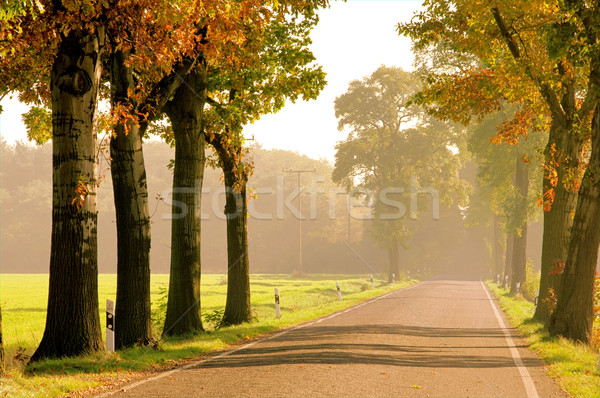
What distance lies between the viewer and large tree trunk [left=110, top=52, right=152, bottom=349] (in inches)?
434

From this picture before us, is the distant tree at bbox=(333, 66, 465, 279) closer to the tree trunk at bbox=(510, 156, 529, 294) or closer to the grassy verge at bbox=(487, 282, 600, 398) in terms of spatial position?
the tree trunk at bbox=(510, 156, 529, 294)

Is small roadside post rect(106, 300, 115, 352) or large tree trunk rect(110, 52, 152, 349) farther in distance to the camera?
large tree trunk rect(110, 52, 152, 349)

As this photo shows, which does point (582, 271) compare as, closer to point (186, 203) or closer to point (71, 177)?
point (186, 203)

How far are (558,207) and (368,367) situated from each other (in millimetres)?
9283

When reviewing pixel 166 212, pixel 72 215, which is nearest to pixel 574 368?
pixel 72 215

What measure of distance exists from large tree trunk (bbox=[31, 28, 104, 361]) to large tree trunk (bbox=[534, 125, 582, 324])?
11.3 metres

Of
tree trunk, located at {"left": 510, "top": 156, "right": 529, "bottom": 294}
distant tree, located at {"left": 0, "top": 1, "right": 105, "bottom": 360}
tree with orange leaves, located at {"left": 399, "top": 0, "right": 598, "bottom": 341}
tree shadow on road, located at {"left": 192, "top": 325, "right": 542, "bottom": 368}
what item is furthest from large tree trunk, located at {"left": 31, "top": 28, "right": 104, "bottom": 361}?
tree trunk, located at {"left": 510, "top": 156, "right": 529, "bottom": 294}

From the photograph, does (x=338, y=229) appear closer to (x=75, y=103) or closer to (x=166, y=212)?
(x=166, y=212)

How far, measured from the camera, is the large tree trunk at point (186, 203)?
13320 millimetres

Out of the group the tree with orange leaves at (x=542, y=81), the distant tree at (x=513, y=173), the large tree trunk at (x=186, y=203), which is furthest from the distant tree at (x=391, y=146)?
the large tree trunk at (x=186, y=203)

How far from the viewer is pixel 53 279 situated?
9.23 metres

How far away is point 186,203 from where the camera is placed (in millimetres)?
13508

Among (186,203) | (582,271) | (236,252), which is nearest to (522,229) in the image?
(582,271)

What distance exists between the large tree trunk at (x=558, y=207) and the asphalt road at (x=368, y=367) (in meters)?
2.31
